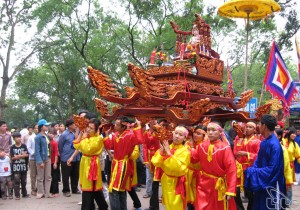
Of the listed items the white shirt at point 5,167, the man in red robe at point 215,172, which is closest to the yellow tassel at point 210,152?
the man in red robe at point 215,172

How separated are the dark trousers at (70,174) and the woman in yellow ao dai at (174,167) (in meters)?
4.44

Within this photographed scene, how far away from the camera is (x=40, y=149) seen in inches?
345

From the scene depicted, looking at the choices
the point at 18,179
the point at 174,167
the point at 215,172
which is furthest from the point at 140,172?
the point at 215,172

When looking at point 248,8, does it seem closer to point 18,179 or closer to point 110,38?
point 18,179

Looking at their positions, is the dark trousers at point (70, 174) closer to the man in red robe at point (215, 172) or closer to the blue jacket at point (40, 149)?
the blue jacket at point (40, 149)

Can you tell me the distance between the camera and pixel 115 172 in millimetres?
6301

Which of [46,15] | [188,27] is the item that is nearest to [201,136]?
[188,27]

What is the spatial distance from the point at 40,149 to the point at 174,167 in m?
4.61

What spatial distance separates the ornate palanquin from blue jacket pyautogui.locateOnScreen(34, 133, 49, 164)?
279 centimetres

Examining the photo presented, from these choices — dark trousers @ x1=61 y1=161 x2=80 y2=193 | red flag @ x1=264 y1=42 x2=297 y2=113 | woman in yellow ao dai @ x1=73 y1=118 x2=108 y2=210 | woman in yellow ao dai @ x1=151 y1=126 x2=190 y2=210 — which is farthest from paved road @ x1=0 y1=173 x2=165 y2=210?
red flag @ x1=264 y1=42 x2=297 y2=113

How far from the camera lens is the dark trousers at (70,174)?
363 inches

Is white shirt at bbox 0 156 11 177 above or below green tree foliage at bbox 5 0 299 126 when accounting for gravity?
below

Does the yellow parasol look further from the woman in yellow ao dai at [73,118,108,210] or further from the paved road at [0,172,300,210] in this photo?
the paved road at [0,172,300,210]

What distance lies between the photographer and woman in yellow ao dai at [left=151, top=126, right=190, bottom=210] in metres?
5.10
